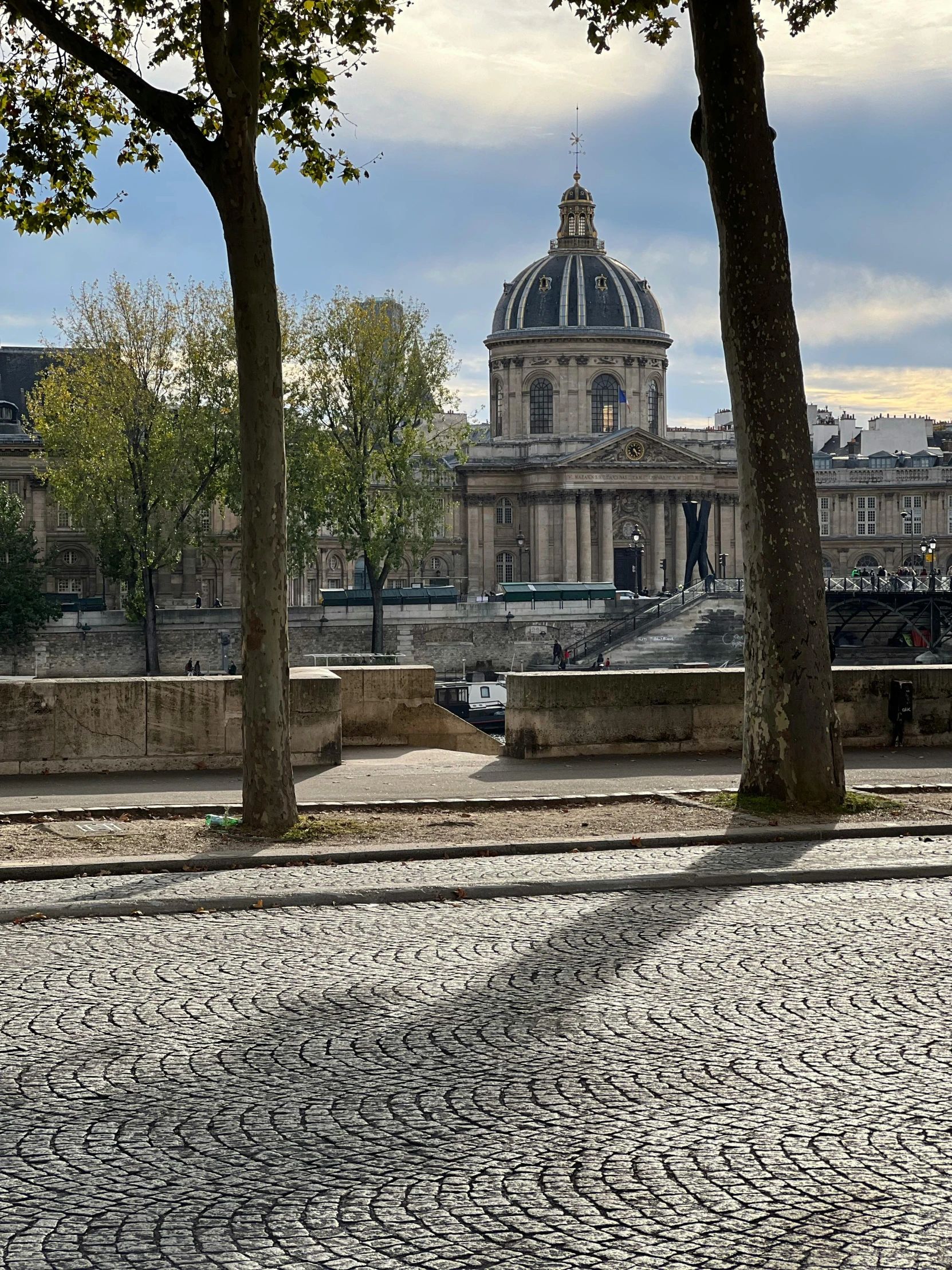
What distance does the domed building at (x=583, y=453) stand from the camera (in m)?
110

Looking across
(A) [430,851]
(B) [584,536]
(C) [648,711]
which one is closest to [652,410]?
(B) [584,536]

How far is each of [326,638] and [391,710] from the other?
61282mm

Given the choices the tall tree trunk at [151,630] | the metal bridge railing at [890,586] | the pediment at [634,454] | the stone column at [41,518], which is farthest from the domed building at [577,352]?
the tall tree trunk at [151,630]

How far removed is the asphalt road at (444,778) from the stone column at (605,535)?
310 feet

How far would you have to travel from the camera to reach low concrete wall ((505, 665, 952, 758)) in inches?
589

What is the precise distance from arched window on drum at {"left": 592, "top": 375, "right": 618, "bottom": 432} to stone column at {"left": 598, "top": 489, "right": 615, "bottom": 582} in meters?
9.78

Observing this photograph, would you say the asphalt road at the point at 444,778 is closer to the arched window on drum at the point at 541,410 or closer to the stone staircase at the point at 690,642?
the stone staircase at the point at 690,642

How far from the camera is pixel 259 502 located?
10664 mm

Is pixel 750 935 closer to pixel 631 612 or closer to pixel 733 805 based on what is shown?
pixel 733 805

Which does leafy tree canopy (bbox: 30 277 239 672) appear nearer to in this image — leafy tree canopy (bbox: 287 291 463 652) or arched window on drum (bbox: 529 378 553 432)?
leafy tree canopy (bbox: 287 291 463 652)

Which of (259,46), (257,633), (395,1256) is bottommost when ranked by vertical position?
(395,1256)

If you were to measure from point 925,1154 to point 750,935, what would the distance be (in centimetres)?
280

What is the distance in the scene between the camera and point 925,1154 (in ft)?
14.3

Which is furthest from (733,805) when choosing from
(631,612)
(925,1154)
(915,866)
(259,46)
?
(631,612)
